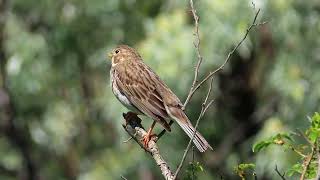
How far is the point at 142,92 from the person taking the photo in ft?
24.6

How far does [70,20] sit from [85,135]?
9.58 ft

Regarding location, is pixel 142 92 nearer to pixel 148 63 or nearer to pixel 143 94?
pixel 143 94

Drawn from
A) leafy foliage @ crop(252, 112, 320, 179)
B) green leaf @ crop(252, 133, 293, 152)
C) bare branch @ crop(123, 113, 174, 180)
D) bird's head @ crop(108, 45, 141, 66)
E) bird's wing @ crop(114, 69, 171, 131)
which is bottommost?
leafy foliage @ crop(252, 112, 320, 179)

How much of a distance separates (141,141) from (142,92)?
2271mm

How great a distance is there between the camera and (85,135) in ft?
52.7

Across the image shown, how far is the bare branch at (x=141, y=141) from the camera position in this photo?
4.51 metres

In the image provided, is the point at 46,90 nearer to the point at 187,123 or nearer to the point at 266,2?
the point at 266,2

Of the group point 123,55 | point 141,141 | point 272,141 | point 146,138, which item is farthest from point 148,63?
point 272,141

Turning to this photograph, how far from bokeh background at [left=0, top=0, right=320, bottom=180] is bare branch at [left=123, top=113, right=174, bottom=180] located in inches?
154

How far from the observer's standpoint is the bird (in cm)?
675

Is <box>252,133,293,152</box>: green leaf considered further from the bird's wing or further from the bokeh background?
the bokeh background

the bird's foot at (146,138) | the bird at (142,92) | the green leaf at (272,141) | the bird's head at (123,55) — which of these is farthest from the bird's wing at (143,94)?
the green leaf at (272,141)

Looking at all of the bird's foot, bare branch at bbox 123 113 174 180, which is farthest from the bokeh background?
the bird's foot

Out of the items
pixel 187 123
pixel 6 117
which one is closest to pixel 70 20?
pixel 6 117
